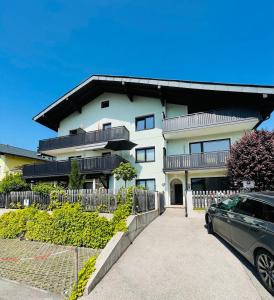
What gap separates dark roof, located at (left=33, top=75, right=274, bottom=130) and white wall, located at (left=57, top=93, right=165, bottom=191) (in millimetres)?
675

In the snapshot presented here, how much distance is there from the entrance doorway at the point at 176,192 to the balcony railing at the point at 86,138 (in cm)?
594

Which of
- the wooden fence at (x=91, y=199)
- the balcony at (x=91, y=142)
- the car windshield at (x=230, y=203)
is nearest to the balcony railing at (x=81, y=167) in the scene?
the balcony at (x=91, y=142)

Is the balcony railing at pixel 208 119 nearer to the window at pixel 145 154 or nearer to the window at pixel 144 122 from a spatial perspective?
the window at pixel 144 122

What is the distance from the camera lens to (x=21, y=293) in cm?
474

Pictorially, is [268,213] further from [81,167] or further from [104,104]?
[104,104]

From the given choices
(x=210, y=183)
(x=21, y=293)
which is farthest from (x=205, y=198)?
(x=21, y=293)

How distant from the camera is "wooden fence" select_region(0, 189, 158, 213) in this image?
964 centimetres

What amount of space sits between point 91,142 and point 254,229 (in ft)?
54.0

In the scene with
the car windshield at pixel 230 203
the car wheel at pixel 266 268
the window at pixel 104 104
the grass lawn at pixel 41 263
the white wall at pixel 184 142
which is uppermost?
the window at pixel 104 104

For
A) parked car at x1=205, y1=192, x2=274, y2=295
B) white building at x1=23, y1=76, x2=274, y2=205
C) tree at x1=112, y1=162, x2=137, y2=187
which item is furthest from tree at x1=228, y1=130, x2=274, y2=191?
tree at x1=112, y1=162, x2=137, y2=187

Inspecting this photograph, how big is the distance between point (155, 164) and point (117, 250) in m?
12.2

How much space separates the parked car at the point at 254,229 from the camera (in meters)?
4.23

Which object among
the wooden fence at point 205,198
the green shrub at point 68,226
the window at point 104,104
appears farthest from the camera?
the window at point 104,104

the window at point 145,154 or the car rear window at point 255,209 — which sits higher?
the window at point 145,154
